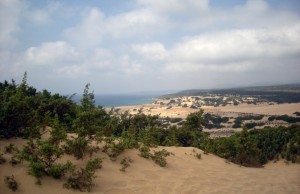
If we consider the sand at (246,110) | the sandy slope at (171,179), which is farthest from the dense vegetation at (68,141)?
the sand at (246,110)

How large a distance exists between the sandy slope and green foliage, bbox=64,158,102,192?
15 centimetres

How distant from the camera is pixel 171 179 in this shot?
831 cm

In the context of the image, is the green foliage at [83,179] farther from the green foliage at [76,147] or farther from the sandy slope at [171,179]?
the green foliage at [76,147]

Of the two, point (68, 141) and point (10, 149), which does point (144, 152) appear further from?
point (10, 149)

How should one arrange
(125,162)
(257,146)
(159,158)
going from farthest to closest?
(257,146) < (159,158) < (125,162)

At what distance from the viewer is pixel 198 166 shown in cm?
1045

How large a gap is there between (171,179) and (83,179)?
8.63ft

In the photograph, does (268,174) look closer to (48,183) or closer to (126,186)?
(126,186)

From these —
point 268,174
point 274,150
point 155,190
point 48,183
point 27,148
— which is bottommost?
point 274,150

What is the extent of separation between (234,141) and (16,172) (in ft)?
41.8

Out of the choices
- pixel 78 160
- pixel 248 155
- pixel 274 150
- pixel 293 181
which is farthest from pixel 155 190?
pixel 274 150

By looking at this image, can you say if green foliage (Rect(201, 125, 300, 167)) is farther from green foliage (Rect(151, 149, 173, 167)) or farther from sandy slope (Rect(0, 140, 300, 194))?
green foliage (Rect(151, 149, 173, 167))

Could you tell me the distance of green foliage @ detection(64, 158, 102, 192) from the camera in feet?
21.5

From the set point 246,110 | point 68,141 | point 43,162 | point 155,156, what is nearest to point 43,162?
point 43,162
